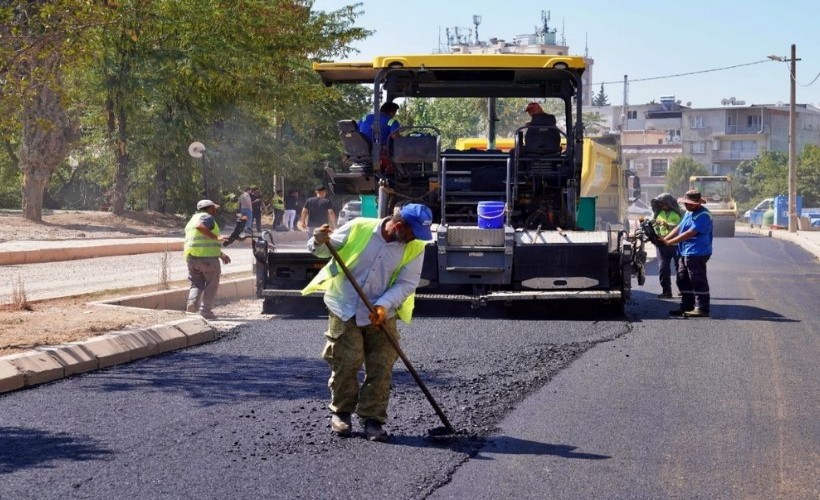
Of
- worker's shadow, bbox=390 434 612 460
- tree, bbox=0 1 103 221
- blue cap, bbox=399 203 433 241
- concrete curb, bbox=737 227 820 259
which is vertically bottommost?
concrete curb, bbox=737 227 820 259

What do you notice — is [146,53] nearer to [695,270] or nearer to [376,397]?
[695,270]

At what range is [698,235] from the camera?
518 inches

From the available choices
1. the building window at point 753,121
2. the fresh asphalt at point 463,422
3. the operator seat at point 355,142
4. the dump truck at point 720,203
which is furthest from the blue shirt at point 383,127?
the building window at point 753,121

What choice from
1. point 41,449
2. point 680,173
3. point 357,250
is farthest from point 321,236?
point 680,173

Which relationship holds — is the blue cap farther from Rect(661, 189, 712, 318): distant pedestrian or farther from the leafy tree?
the leafy tree

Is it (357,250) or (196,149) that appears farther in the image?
(196,149)

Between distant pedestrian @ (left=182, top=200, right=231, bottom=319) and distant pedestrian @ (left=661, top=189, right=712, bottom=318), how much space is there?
190 inches

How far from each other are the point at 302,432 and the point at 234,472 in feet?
3.24

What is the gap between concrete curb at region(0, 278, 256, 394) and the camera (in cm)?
863

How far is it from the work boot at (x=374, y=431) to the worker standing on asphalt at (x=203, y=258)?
21.1 ft

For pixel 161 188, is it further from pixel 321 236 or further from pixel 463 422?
pixel 321 236

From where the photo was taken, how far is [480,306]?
12727 mm

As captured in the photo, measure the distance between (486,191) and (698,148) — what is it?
8945 cm

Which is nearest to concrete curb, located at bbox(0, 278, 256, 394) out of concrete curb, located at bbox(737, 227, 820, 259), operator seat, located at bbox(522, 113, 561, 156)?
operator seat, located at bbox(522, 113, 561, 156)
